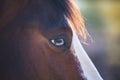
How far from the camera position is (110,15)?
973 centimetres

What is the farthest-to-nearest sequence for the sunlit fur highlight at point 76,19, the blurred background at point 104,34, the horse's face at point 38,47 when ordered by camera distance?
the blurred background at point 104,34, the sunlit fur highlight at point 76,19, the horse's face at point 38,47

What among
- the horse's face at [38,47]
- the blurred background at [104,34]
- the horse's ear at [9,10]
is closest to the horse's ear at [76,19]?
the horse's face at [38,47]

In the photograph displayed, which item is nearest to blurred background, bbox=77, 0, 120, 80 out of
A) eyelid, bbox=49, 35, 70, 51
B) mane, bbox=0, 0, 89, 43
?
mane, bbox=0, 0, 89, 43

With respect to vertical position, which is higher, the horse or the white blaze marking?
the horse

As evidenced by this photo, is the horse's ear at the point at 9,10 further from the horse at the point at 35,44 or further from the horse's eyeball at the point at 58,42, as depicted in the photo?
the horse's eyeball at the point at 58,42

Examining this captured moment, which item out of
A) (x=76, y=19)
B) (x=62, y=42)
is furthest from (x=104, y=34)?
(x=62, y=42)

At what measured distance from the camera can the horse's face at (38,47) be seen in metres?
1.71

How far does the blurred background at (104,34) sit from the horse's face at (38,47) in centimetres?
352

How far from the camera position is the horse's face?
171cm

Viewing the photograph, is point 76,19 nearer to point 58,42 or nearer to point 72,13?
point 72,13

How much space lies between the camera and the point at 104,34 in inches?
340

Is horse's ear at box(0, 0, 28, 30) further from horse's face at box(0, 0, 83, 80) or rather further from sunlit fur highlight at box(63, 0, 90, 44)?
sunlit fur highlight at box(63, 0, 90, 44)

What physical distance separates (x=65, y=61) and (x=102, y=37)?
6.48 meters

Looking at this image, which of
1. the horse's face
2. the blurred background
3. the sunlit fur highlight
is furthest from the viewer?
the blurred background
